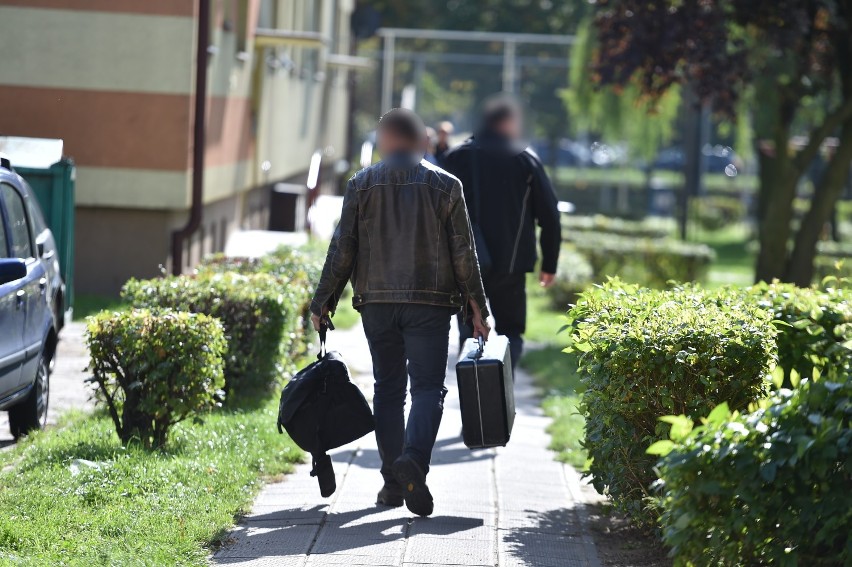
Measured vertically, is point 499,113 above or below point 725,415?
above

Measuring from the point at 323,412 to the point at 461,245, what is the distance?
38.4 inches

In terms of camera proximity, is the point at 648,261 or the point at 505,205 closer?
the point at 505,205

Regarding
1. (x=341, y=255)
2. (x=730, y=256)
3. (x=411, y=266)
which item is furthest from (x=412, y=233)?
(x=730, y=256)

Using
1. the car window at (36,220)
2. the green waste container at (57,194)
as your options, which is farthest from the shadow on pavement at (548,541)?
the green waste container at (57,194)

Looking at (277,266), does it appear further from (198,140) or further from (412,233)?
(412,233)

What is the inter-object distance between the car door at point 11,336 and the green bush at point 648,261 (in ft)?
40.3

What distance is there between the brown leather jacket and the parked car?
1.74m

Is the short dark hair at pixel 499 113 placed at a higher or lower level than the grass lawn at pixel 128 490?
higher

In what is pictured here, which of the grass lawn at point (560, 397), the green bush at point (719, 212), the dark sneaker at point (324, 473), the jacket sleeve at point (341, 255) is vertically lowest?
the green bush at point (719, 212)

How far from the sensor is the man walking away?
574 cm

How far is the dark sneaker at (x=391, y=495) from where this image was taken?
5.97 metres

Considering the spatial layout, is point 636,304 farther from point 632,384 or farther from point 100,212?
point 100,212

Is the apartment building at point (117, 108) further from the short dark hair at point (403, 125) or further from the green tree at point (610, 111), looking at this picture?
the green tree at point (610, 111)

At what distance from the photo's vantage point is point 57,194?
9.98 m
